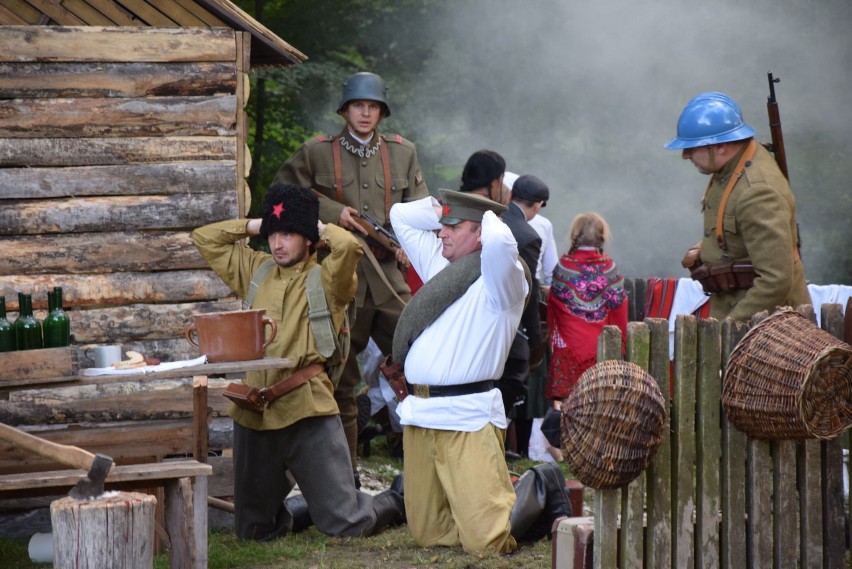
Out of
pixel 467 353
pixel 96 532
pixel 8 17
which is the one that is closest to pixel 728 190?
pixel 467 353

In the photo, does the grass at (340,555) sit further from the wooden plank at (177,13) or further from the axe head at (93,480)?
the wooden plank at (177,13)

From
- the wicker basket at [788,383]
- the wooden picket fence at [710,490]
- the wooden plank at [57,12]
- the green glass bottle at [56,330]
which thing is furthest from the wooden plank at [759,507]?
the wooden plank at [57,12]

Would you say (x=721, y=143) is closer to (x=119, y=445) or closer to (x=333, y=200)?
(x=333, y=200)

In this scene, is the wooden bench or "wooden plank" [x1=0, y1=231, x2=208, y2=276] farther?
"wooden plank" [x1=0, y1=231, x2=208, y2=276]

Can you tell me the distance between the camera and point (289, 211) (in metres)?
6.18

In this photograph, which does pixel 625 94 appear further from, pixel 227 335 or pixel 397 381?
pixel 227 335

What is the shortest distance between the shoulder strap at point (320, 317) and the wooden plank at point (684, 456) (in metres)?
2.12

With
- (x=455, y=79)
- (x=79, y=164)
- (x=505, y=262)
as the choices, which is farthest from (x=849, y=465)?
(x=455, y=79)

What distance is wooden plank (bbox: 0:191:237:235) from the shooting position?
680 cm

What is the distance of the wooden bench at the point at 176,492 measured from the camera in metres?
5.31

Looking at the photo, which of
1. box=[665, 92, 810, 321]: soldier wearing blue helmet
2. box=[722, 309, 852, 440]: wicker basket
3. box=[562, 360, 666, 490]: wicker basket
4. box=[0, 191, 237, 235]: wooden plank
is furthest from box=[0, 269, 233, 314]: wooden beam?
box=[722, 309, 852, 440]: wicker basket

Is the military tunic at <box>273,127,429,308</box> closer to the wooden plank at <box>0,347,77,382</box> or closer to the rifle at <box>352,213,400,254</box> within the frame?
the rifle at <box>352,213,400,254</box>

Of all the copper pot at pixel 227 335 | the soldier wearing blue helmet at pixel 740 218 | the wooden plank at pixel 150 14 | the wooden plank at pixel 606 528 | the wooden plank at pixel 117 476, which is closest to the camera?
the wooden plank at pixel 606 528

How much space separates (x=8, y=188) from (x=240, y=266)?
142 cm
